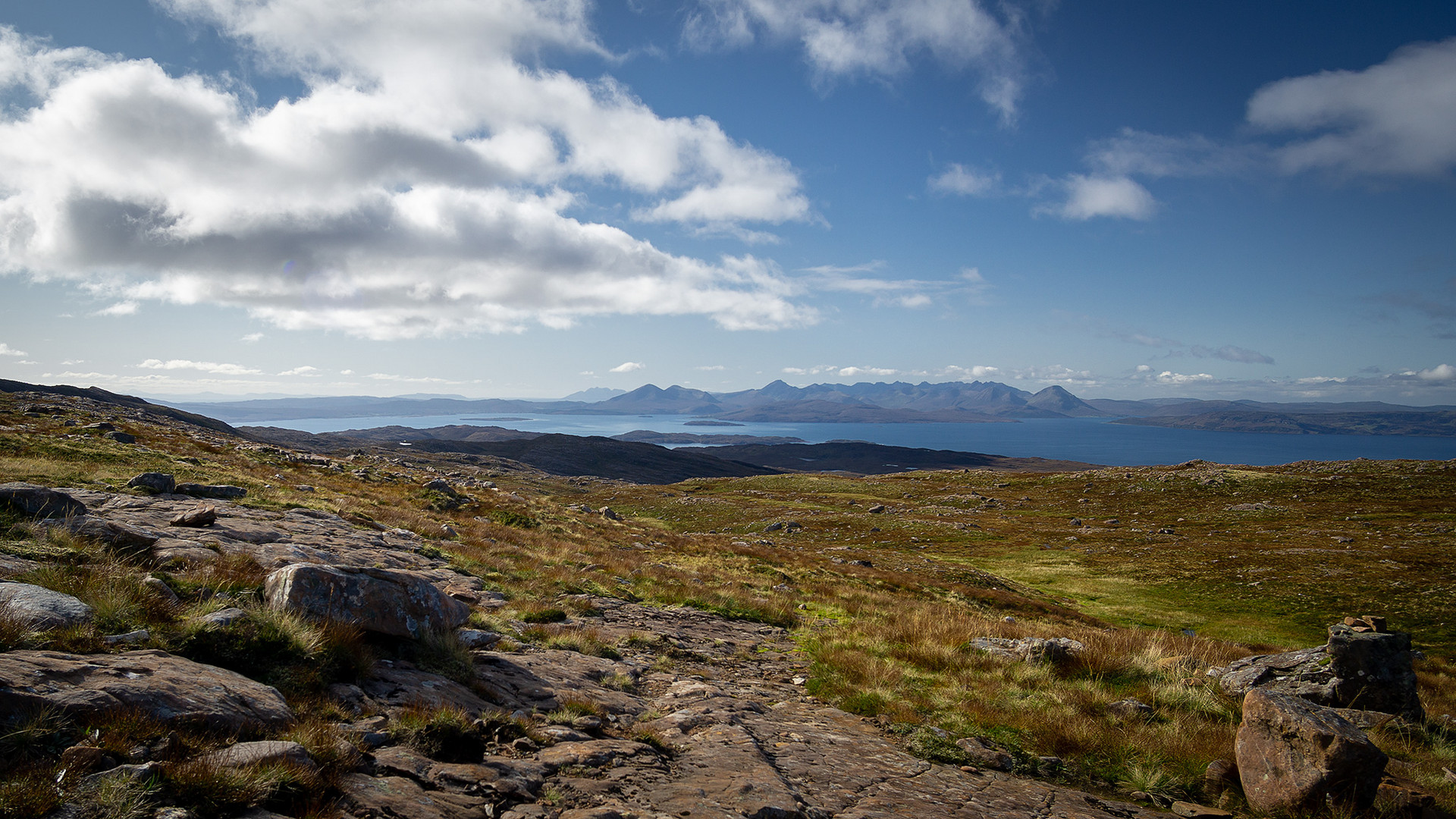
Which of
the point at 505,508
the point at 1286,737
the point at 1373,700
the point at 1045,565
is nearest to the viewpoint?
the point at 1286,737

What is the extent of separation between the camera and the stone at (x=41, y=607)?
17.3 feet

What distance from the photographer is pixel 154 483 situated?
626 inches

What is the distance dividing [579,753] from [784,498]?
271ft

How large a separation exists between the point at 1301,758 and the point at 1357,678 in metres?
5.29

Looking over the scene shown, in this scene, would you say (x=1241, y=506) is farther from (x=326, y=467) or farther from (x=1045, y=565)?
(x=326, y=467)

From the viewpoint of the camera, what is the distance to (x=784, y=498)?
87.6m

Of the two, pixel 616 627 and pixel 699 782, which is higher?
pixel 699 782

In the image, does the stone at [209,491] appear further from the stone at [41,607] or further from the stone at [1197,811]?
the stone at [1197,811]

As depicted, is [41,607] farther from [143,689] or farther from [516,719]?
[516,719]

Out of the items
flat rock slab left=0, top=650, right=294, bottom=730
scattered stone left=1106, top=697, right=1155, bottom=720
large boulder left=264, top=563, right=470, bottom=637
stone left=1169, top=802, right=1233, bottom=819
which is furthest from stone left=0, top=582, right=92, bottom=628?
scattered stone left=1106, top=697, right=1155, bottom=720

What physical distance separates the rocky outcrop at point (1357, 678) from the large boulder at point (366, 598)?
13.4m

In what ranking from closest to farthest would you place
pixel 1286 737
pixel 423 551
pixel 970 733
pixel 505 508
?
pixel 1286 737 < pixel 970 733 < pixel 423 551 < pixel 505 508

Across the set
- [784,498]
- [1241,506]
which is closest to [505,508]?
[784,498]

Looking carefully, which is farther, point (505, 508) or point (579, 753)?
point (505, 508)
